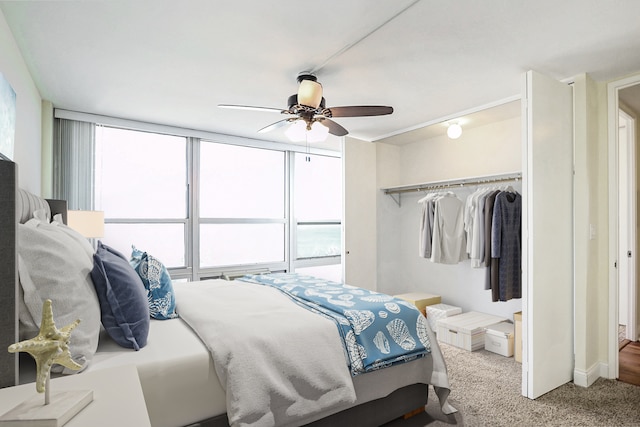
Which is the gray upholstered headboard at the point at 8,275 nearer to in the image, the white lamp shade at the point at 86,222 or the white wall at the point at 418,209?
the white lamp shade at the point at 86,222

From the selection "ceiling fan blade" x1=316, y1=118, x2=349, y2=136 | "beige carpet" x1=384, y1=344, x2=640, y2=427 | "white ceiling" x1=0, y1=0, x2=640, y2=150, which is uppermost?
"white ceiling" x1=0, y1=0, x2=640, y2=150

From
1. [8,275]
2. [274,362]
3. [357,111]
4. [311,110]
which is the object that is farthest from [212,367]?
[357,111]

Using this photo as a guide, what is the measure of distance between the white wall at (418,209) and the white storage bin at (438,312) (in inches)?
10.4

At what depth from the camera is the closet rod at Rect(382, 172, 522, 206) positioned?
11.6 feet

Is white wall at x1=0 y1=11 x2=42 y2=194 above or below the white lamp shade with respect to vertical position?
above

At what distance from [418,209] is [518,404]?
8.86 feet

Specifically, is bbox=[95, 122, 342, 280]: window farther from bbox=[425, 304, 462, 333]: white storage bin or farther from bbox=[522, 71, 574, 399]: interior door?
bbox=[522, 71, 574, 399]: interior door

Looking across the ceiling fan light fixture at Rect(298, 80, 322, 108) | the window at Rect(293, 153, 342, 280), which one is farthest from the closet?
the ceiling fan light fixture at Rect(298, 80, 322, 108)

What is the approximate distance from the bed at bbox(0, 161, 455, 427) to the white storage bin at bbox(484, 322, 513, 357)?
1.43 m

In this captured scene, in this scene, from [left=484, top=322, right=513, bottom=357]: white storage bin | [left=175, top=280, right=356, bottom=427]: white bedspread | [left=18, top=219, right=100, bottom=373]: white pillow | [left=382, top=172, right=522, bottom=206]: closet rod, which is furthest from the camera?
[left=382, top=172, right=522, bottom=206]: closet rod

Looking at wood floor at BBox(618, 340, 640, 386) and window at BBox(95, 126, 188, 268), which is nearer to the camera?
wood floor at BBox(618, 340, 640, 386)

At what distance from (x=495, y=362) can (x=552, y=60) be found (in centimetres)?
253

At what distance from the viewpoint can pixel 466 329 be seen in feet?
11.2

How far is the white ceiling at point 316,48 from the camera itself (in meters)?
1.94
